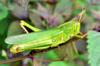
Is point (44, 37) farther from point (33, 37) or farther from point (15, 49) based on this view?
point (15, 49)

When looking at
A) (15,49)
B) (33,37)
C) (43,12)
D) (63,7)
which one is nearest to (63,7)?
(63,7)

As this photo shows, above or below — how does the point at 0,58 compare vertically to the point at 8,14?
below

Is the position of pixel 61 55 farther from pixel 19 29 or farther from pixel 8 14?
pixel 8 14

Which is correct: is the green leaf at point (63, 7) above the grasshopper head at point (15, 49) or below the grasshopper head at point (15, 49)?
above

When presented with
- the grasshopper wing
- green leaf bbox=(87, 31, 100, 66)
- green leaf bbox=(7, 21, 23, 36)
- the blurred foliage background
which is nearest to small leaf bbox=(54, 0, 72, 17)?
the blurred foliage background

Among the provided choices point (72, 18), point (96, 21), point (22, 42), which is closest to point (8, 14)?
point (22, 42)

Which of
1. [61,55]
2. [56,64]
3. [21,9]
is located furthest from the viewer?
[21,9]

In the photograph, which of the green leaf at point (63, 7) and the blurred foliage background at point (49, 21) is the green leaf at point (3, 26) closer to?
the blurred foliage background at point (49, 21)

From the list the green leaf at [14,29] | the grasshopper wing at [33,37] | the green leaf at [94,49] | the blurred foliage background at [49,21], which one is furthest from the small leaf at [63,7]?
the green leaf at [94,49]
